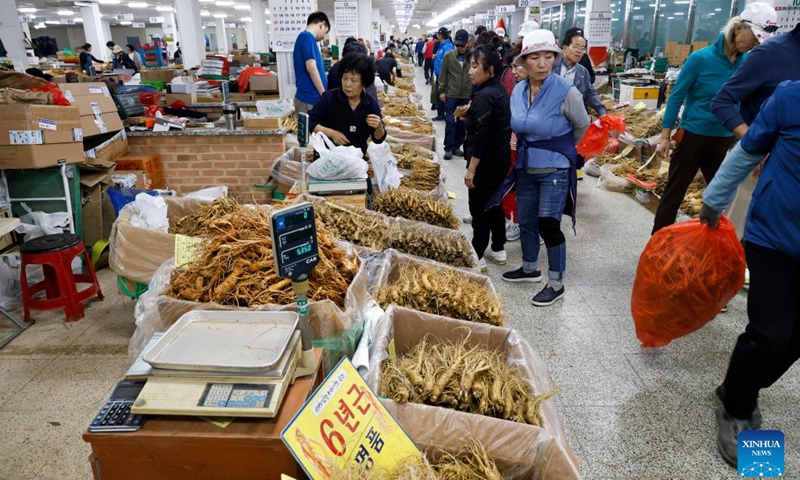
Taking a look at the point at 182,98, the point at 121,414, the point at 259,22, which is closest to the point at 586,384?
the point at 121,414

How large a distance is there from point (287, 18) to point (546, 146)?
4.11 metres

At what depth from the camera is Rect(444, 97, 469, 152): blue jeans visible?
7121 mm

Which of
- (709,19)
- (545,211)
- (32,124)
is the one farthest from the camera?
(709,19)

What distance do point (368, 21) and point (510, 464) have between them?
16137 millimetres

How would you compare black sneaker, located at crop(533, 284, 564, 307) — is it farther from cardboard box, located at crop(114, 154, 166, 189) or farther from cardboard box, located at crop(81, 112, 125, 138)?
cardboard box, located at crop(81, 112, 125, 138)

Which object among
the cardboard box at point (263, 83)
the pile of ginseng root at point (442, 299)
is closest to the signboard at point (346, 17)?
the cardboard box at point (263, 83)

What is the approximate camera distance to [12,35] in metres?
7.65

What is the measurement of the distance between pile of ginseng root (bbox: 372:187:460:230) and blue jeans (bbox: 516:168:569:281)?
50 cm

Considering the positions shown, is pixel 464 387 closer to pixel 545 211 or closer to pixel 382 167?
pixel 545 211

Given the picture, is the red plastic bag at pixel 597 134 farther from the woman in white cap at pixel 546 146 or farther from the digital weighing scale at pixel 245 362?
the digital weighing scale at pixel 245 362

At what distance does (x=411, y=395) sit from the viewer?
1.69 m

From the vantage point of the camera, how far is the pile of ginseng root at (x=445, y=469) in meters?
1.28

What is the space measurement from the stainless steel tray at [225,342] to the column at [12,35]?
829 cm

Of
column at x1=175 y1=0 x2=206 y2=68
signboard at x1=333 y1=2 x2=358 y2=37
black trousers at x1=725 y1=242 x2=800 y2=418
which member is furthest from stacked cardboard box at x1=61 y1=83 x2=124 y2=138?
column at x1=175 y1=0 x2=206 y2=68
